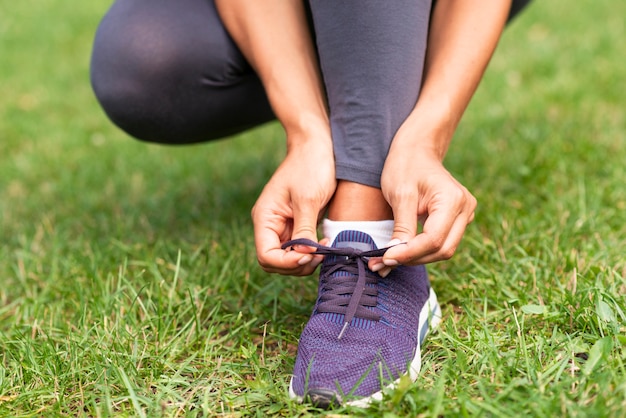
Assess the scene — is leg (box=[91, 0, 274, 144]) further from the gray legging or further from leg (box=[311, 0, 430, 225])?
leg (box=[311, 0, 430, 225])

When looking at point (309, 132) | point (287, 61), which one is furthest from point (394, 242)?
point (287, 61)

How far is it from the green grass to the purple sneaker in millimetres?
38

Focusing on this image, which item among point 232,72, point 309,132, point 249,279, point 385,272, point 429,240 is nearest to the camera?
point 429,240

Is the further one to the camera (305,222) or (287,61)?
(287,61)

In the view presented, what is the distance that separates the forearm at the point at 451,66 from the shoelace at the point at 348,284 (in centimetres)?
23

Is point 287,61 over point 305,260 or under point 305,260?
over

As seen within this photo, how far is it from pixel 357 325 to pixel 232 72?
29.7 inches

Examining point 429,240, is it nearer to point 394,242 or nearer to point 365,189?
point 394,242

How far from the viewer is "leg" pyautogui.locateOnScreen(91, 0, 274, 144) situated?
1604 mm

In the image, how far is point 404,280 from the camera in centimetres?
126

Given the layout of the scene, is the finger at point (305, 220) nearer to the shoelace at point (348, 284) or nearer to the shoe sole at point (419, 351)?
the shoelace at point (348, 284)

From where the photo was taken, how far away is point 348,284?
1.22 m

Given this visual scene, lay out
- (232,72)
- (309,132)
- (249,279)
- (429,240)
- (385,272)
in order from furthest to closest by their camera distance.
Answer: (232,72) < (249,279) < (309,132) < (385,272) < (429,240)

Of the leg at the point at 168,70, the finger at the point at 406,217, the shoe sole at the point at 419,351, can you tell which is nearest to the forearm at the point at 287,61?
the leg at the point at 168,70
